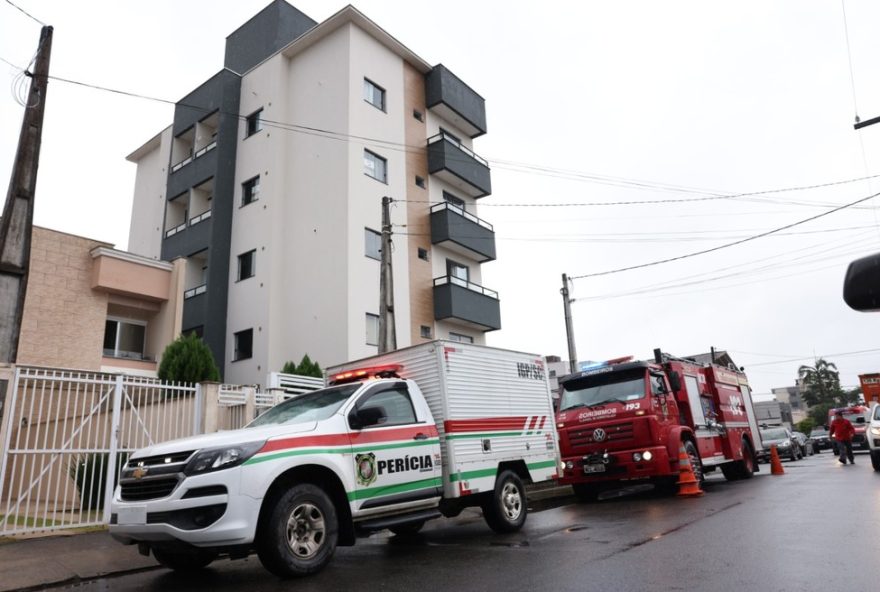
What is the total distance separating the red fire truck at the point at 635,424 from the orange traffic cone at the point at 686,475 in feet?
0.49

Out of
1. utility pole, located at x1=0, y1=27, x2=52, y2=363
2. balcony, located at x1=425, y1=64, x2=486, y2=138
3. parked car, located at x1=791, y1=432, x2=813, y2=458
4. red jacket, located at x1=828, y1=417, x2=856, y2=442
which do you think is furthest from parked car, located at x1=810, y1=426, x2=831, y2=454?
utility pole, located at x1=0, y1=27, x2=52, y2=363

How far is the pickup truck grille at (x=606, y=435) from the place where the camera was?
1199 cm

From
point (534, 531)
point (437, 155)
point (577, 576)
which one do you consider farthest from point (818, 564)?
point (437, 155)

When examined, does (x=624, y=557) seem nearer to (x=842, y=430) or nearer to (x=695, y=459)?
(x=695, y=459)

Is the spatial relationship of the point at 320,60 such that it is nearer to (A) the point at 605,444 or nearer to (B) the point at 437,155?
(B) the point at 437,155

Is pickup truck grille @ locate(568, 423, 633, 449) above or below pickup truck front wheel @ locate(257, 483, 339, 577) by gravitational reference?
above

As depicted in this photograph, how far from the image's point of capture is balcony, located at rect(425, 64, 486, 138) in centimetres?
2761

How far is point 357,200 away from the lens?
2255cm

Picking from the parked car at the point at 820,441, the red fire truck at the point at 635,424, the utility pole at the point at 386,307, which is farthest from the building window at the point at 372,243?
the parked car at the point at 820,441

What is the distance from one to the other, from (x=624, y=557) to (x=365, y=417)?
10.1ft

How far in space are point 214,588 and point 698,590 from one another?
14.2ft

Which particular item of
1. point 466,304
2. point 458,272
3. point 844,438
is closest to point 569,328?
point 466,304

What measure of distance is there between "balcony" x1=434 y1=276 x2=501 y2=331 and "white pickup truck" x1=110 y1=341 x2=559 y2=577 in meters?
14.7

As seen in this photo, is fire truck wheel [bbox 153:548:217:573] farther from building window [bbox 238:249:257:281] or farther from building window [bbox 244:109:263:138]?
building window [bbox 244:109:263:138]
